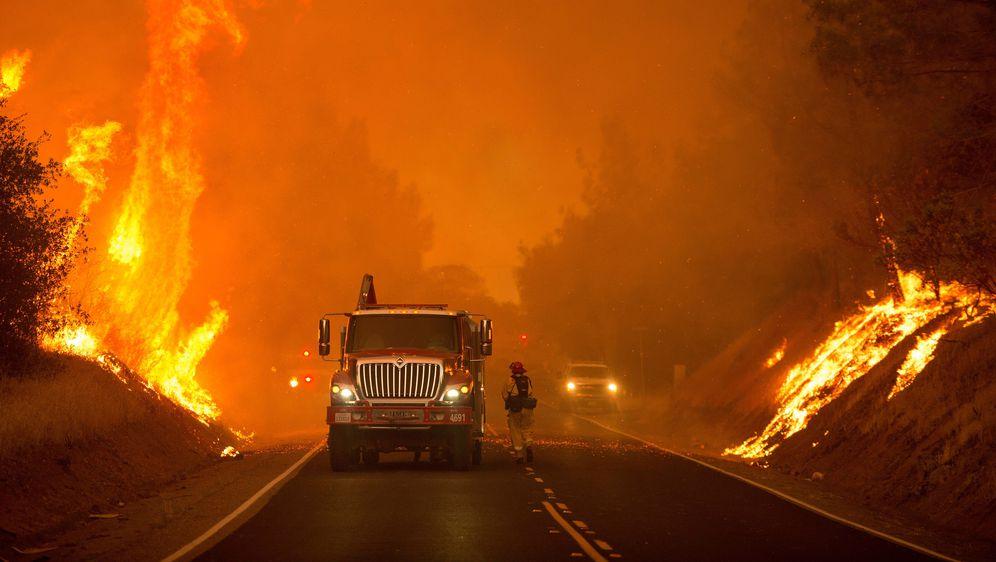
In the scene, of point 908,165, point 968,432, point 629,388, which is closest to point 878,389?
point 908,165

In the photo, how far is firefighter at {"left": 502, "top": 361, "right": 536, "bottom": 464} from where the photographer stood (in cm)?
2636

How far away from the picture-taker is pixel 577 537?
50.1 feet

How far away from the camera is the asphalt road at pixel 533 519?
1420 centimetres

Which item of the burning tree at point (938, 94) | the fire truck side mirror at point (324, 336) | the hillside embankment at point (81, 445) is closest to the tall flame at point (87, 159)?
the hillside embankment at point (81, 445)

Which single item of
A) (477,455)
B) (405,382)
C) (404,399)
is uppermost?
(405,382)

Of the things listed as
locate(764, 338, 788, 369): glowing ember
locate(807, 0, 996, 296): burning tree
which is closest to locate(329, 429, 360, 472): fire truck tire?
locate(807, 0, 996, 296): burning tree

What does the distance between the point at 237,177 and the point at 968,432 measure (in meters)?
62.6

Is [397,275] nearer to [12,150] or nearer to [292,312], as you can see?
[292,312]

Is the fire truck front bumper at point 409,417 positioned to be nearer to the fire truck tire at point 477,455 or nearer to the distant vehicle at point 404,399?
the distant vehicle at point 404,399

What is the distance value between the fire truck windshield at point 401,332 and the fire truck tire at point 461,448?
175cm

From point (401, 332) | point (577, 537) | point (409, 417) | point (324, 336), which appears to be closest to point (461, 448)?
point (409, 417)

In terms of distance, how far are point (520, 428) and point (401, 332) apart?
3.54m

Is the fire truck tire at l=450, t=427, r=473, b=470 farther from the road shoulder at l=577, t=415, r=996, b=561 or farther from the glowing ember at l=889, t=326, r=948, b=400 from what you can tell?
the glowing ember at l=889, t=326, r=948, b=400

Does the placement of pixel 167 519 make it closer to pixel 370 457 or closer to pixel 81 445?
pixel 81 445
